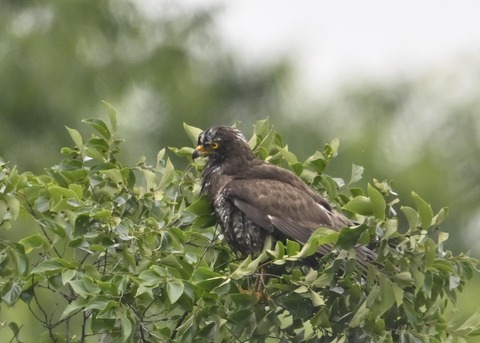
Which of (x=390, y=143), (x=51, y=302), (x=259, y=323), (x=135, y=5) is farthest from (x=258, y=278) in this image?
(x=135, y=5)

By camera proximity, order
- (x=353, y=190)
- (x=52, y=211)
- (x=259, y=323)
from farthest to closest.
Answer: (x=353, y=190) → (x=52, y=211) → (x=259, y=323)

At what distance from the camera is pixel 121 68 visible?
21.8 m

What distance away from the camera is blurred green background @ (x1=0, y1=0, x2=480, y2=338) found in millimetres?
19125

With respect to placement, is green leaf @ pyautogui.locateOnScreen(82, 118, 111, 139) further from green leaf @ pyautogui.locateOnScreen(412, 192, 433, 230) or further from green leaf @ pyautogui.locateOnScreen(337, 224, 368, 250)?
green leaf @ pyautogui.locateOnScreen(412, 192, 433, 230)

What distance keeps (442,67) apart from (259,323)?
1862cm

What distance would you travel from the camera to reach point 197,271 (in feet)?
17.5

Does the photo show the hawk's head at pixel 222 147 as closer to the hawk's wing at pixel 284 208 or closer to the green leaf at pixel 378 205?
the hawk's wing at pixel 284 208

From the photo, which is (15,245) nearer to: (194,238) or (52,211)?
A: (52,211)

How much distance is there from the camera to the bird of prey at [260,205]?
639 centimetres

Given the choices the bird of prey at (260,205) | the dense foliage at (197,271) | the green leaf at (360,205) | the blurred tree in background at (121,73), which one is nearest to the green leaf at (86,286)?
the dense foliage at (197,271)

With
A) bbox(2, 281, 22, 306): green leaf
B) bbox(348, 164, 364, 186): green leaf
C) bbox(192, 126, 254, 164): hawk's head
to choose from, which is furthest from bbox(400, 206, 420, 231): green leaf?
bbox(192, 126, 254, 164): hawk's head

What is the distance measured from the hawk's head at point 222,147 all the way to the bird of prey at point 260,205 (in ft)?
0.11

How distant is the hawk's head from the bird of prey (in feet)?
0.11

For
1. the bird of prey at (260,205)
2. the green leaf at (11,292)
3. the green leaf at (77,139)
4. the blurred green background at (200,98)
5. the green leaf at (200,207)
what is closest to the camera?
the green leaf at (11,292)
